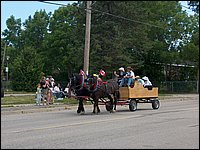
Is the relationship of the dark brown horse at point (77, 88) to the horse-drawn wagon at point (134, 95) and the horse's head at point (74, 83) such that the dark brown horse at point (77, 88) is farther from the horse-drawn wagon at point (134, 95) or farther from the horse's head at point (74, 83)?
the horse-drawn wagon at point (134, 95)

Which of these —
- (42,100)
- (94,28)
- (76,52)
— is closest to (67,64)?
(76,52)

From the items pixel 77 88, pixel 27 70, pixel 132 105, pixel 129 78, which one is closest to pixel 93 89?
pixel 77 88

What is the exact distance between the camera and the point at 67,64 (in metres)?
54.9

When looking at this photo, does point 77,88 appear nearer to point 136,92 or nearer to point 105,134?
point 136,92

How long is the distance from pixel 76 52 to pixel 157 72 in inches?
378

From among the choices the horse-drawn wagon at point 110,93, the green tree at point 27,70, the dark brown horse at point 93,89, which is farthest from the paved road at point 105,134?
the green tree at point 27,70

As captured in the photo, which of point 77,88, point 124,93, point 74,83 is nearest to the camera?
point 74,83

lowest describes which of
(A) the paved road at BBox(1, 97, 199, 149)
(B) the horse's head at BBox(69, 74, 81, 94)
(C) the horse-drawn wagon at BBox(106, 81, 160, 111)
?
(A) the paved road at BBox(1, 97, 199, 149)

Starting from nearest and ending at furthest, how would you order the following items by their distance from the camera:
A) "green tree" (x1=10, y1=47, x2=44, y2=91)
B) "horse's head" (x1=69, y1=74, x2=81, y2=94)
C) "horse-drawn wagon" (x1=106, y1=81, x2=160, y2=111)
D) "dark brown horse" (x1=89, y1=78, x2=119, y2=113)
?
"horse's head" (x1=69, y1=74, x2=81, y2=94) < "dark brown horse" (x1=89, y1=78, x2=119, y2=113) < "horse-drawn wagon" (x1=106, y1=81, x2=160, y2=111) < "green tree" (x1=10, y1=47, x2=44, y2=91)

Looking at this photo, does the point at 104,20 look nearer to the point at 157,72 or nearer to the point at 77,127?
the point at 157,72

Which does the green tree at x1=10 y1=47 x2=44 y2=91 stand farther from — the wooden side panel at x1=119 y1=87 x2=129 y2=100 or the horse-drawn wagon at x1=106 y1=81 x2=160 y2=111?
the wooden side panel at x1=119 y1=87 x2=129 y2=100

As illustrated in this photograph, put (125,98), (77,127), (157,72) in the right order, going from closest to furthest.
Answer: (77,127)
(125,98)
(157,72)

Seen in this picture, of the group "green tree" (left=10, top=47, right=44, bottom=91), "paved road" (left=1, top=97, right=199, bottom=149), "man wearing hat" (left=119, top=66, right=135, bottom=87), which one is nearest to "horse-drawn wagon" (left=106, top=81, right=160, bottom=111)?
"man wearing hat" (left=119, top=66, right=135, bottom=87)

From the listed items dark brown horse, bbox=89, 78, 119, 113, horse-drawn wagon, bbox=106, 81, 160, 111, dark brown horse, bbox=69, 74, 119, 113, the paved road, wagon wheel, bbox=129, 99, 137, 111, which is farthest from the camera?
wagon wheel, bbox=129, 99, 137, 111
